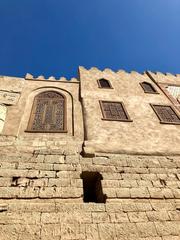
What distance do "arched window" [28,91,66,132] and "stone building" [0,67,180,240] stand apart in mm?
35

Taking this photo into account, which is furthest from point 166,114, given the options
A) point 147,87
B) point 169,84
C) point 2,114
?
point 2,114

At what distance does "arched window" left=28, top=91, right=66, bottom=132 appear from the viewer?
286 inches

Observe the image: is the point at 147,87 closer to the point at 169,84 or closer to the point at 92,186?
the point at 169,84

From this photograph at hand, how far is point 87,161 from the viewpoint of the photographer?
580 cm

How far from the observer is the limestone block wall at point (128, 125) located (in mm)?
6574

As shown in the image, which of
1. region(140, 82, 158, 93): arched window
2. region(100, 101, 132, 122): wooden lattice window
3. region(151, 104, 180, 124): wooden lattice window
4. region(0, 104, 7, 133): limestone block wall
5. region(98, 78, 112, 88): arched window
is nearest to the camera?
region(0, 104, 7, 133): limestone block wall

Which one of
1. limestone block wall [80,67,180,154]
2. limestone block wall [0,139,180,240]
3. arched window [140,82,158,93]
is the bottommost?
limestone block wall [0,139,180,240]

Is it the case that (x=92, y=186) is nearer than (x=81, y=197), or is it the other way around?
(x=81, y=197)

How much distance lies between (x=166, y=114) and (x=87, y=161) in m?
4.56

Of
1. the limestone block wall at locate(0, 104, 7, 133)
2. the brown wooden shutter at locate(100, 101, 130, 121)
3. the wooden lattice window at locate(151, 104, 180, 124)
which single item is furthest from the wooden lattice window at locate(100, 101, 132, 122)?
the limestone block wall at locate(0, 104, 7, 133)

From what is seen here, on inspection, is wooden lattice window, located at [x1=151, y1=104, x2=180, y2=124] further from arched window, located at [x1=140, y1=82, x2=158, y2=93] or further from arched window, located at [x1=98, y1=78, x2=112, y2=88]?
arched window, located at [x1=98, y1=78, x2=112, y2=88]

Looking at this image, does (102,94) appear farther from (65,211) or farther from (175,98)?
(65,211)

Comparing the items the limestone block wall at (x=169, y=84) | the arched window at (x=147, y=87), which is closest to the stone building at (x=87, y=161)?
the limestone block wall at (x=169, y=84)

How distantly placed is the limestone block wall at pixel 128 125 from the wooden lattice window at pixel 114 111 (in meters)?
→ 0.17
